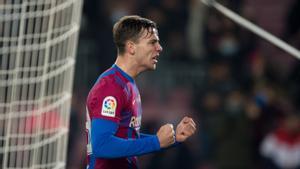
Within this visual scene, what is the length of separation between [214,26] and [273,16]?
1.36m

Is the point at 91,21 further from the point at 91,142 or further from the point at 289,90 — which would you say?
the point at 91,142

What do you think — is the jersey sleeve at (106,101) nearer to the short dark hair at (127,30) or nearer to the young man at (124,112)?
the young man at (124,112)

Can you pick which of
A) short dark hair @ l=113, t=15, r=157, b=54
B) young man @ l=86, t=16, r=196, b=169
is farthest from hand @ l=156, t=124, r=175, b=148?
short dark hair @ l=113, t=15, r=157, b=54

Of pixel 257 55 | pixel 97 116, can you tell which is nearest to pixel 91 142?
pixel 97 116

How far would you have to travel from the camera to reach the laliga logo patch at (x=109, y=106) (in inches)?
222

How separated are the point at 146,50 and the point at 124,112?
1.37 ft

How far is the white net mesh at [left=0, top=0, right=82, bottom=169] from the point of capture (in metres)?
7.63

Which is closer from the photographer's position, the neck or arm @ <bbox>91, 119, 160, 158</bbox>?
arm @ <bbox>91, 119, 160, 158</bbox>

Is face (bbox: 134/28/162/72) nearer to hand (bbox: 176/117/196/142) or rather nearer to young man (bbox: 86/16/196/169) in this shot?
young man (bbox: 86/16/196/169)

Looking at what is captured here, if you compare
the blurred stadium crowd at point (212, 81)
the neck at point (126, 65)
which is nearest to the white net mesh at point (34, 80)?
the neck at point (126, 65)

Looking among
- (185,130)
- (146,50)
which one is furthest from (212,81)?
(185,130)

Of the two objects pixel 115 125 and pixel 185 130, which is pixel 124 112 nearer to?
pixel 115 125

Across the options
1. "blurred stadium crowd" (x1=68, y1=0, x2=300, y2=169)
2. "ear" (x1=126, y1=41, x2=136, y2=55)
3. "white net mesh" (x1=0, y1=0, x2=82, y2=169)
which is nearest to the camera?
"ear" (x1=126, y1=41, x2=136, y2=55)

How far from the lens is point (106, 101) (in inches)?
223
